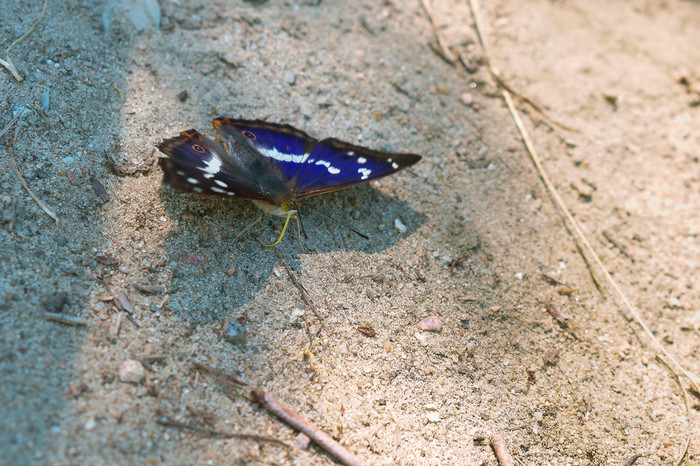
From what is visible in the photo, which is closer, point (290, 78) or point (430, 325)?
point (430, 325)

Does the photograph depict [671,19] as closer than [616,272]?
No

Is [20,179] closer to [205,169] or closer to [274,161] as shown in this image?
[205,169]

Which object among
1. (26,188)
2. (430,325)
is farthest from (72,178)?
(430,325)

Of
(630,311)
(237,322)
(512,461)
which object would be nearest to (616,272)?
(630,311)

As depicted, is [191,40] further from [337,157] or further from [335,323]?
[335,323]

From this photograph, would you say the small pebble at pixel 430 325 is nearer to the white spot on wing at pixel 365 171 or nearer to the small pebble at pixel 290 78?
the white spot on wing at pixel 365 171

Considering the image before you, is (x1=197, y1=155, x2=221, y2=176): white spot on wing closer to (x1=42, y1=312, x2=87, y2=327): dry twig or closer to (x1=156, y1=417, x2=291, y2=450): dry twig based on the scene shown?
(x1=42, y1=312, x2=87, y2=327): dry twig

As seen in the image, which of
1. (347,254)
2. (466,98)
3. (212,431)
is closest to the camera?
(212,431)
